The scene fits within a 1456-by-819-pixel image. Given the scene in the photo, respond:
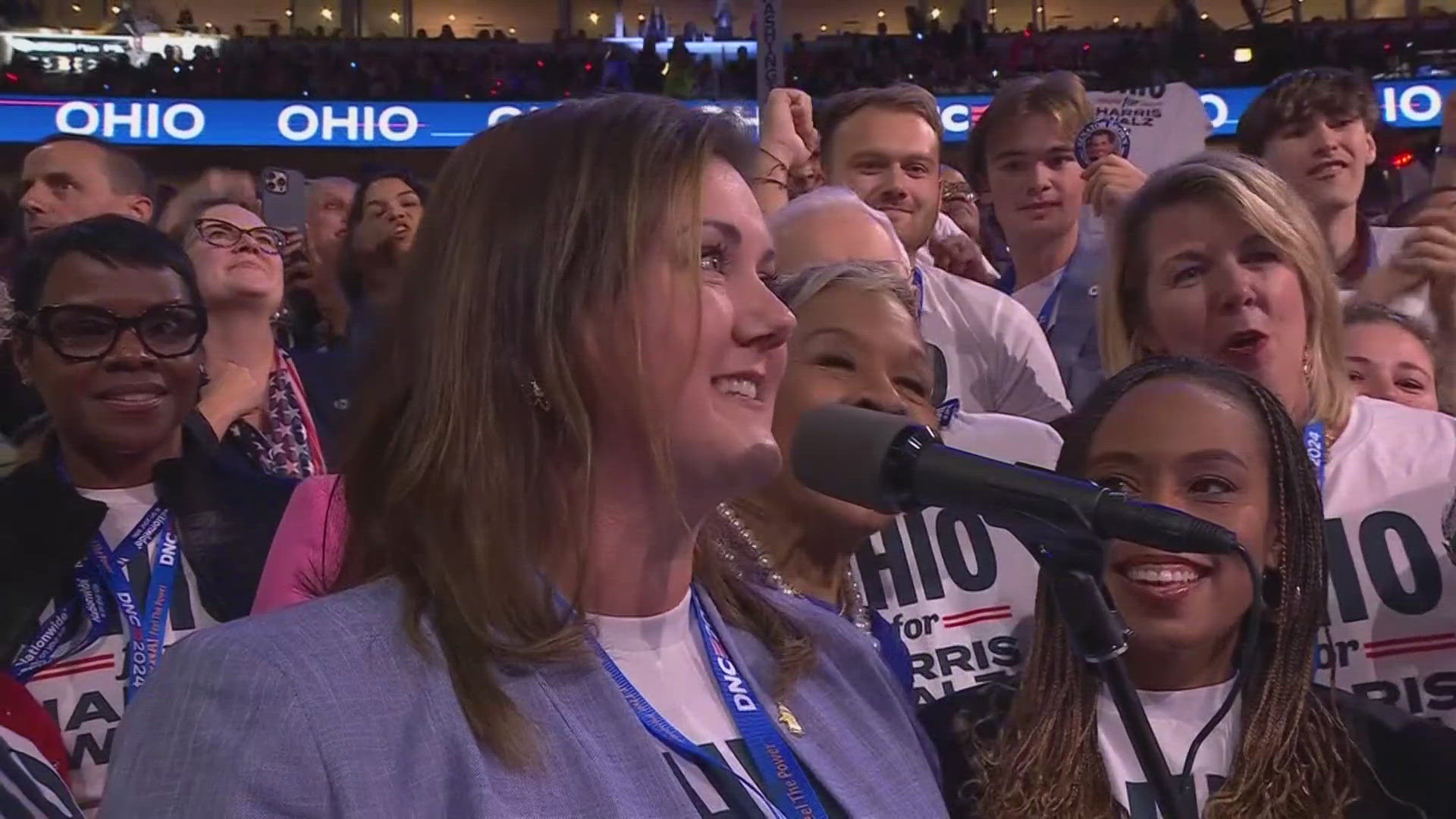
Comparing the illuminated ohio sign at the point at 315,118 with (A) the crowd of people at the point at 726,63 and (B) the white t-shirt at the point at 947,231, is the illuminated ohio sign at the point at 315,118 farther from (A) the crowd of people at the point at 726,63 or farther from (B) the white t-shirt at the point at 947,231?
(B) the white t-shirt at the point at 947,231

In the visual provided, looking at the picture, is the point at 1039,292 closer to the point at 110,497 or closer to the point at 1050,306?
the point at 1050,306

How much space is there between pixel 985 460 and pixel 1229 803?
29.3 inches

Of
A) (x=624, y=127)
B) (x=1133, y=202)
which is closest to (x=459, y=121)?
(x=1133, y=202)

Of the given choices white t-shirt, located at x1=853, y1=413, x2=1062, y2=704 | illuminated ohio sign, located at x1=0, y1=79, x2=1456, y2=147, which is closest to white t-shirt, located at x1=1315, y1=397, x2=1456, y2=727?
white t-shirt, located at x1=853, y1=413, x2=1062, y2=704

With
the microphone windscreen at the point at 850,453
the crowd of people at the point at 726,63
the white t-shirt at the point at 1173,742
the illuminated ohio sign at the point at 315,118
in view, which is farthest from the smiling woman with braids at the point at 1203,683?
the illuminated ohio sign at the point at 315,118

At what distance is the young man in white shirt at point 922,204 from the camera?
106 inches

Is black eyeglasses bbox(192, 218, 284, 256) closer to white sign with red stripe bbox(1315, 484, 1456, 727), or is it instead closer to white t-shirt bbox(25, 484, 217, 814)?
white t-shirt bbox(25, 484, 217, 814)

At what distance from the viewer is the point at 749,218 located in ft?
3.90

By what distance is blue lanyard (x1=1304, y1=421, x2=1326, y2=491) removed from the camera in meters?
Result: 1.94

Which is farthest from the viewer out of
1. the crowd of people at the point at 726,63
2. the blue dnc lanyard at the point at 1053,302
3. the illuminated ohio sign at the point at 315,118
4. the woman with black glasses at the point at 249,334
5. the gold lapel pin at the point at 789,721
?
the crowd of people at the point at 726,63

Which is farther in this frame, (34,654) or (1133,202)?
(1133,202)

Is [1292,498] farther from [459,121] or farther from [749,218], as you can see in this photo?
[459,121]

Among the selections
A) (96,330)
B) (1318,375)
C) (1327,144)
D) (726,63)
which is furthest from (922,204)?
(726,63)

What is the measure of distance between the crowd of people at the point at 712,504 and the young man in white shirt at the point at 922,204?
1 cm
